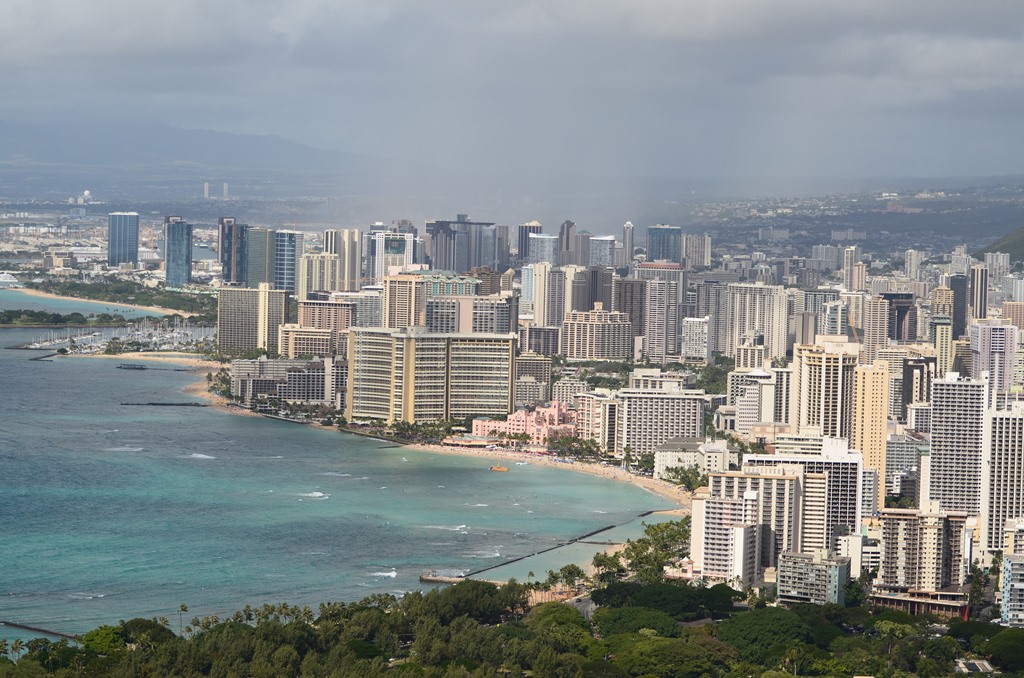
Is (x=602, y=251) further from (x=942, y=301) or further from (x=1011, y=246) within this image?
(x=942, y=301)

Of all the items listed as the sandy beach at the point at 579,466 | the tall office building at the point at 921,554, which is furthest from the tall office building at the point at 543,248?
the tall office building at the point at 921,554

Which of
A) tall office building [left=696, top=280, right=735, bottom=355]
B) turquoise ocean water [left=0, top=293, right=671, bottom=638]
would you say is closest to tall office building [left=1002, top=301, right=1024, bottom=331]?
tall office building [left=696, top=280, right=735, bottom=355]

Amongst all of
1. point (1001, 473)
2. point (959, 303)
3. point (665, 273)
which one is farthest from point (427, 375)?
point (665, 273)

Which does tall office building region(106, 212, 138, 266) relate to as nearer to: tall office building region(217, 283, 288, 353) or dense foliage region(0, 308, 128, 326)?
dense foliage region(0, 308, 128, 326)

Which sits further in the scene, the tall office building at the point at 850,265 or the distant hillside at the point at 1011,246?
the distant hillside at the point at 1011,246

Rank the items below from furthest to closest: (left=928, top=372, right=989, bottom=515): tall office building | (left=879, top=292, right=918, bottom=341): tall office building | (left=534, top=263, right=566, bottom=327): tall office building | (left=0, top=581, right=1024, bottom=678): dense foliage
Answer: (left=534, top=263, right=566, bottom=327): tall office building → (left=879, top=292, right=918, bottom=341): tall office building → (left=928, top=372, right=989, bottom=515): tall office building → (left=0, top=581, right=1024, bottom=678): dense foliage

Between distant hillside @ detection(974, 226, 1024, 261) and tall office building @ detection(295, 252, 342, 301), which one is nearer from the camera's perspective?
tall office building @ detection(295, 252, 342, 301)

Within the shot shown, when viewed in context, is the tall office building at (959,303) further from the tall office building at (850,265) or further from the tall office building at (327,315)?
the tall office building at (327,315)
